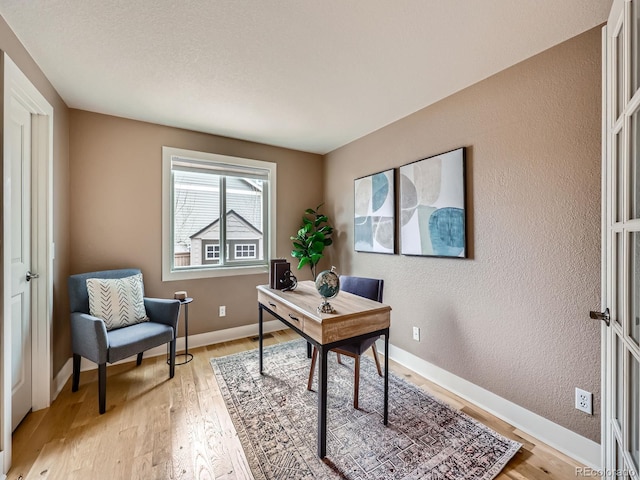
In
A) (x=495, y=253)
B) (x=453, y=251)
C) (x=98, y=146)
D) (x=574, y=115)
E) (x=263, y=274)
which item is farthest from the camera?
(x=263, y=274)

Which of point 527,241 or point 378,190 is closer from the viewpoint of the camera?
point 527,241

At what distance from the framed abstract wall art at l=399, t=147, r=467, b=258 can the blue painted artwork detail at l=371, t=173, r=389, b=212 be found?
21 centimetres

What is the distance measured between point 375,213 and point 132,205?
2.54 meters

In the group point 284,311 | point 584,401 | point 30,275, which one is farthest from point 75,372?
point 584,401

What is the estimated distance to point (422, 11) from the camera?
1.35 m

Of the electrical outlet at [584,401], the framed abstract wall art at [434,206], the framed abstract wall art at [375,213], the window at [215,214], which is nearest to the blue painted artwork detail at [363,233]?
the framed abstract wall art at [375,213]

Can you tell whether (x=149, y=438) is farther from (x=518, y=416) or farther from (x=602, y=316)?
(x=602, y=316)

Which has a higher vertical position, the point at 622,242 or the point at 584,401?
the point at 622,242

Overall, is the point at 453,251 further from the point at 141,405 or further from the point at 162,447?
the point at 141,405

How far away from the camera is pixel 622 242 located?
1.02 m

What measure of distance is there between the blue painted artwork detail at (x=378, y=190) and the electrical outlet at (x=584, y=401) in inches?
78.4

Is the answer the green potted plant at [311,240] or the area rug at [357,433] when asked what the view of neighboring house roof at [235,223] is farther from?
the area rug at [357,433]

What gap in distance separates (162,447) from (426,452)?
1.56m

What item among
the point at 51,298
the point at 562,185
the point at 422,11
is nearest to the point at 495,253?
the point at 562,185
